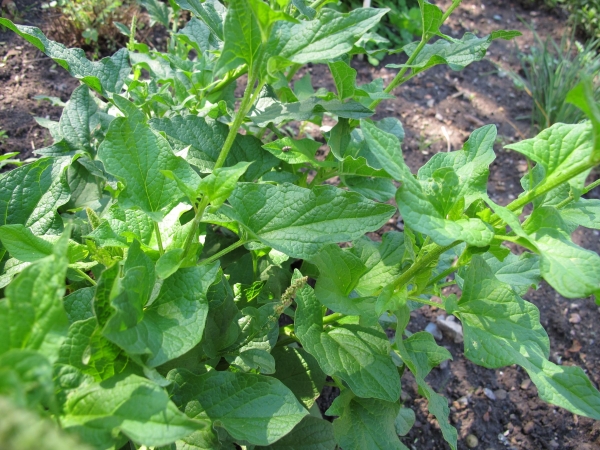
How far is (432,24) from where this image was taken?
4.21ft

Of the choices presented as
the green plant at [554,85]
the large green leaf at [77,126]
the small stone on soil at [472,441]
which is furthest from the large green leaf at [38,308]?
the green plant at [554,85]

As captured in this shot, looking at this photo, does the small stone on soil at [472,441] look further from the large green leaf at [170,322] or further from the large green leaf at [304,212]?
the large green leaf at [170,322]

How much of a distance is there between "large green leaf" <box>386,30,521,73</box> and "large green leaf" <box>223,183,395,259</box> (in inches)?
16.3

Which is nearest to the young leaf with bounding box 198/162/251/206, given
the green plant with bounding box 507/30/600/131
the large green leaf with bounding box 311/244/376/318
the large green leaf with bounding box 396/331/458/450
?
the large green leaf with bounding box 311/244/376/318

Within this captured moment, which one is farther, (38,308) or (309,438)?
(309,438)

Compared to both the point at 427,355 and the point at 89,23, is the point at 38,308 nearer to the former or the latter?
the point at 427,355

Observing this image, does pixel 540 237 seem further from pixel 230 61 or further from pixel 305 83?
pixel 305 83

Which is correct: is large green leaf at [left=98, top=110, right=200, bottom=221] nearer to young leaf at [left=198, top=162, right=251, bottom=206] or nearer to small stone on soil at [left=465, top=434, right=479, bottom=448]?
young leaf at [left=198, top=162, right=251, bottom=206]

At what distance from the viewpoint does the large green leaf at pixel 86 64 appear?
1.32 m

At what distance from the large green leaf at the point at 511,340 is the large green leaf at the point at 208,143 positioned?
67 cm

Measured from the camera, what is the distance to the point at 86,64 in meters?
1.45

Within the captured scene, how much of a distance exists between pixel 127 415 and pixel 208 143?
2.73ft

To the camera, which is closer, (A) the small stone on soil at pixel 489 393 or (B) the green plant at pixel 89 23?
(A) the small stone on soil at pixel 489 393

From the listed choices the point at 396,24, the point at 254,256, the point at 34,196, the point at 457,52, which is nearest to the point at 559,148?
the point at 457,52
